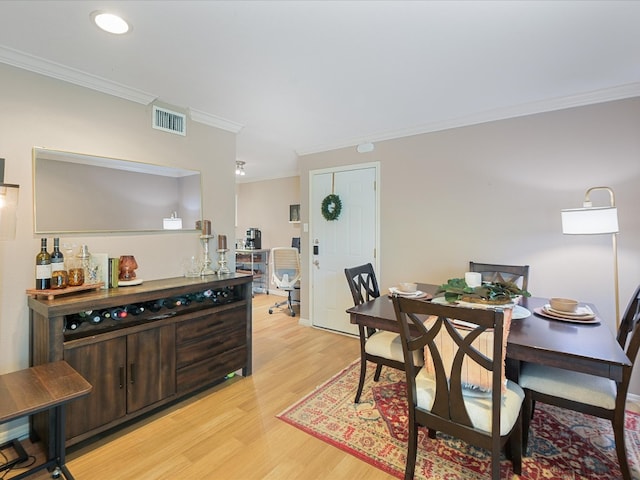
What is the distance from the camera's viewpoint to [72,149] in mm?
2205

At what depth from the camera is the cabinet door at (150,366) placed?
6.90 feet

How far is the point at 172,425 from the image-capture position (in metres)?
2.17

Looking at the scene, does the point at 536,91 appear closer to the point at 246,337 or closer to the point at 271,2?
the point at 271,2

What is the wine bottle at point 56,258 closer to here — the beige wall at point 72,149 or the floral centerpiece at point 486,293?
the beige wall at point 72,149

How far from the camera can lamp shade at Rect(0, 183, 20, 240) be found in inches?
68.5

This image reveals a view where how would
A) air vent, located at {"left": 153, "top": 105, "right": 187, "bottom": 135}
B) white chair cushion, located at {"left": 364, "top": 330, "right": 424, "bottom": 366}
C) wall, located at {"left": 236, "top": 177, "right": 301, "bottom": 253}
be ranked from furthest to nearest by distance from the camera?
1. wall, located at {"left": 236, "top": 177, "right": 301, "bottom": 253}
2. air vent, located at {"left": 153, "top": 105, "right": 187, "bottom": 135}
3. white chair cushion, located at {"left": 364, "top": 330, "right": 424, "bottom": 366}

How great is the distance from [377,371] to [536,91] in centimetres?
263

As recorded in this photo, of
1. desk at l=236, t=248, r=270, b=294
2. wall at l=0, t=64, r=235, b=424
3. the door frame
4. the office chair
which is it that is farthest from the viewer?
desk at l=236, t=248, r=270, b=294

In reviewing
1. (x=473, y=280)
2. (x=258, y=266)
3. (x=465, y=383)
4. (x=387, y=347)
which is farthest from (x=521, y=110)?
(x=258, y=266)

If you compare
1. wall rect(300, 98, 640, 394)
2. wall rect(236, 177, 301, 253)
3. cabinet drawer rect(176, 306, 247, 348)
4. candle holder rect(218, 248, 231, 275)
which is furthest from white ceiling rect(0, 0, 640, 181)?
wall rect(236, 177, 301, 253)

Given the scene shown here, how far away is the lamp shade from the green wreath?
9.49ft

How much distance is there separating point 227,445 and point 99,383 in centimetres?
88

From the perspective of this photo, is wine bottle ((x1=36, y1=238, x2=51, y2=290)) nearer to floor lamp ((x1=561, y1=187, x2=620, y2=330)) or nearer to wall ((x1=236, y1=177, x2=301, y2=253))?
floor lamp ((x1=561, y1=187, x2=620, y2=330))

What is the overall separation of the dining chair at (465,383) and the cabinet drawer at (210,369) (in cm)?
161
